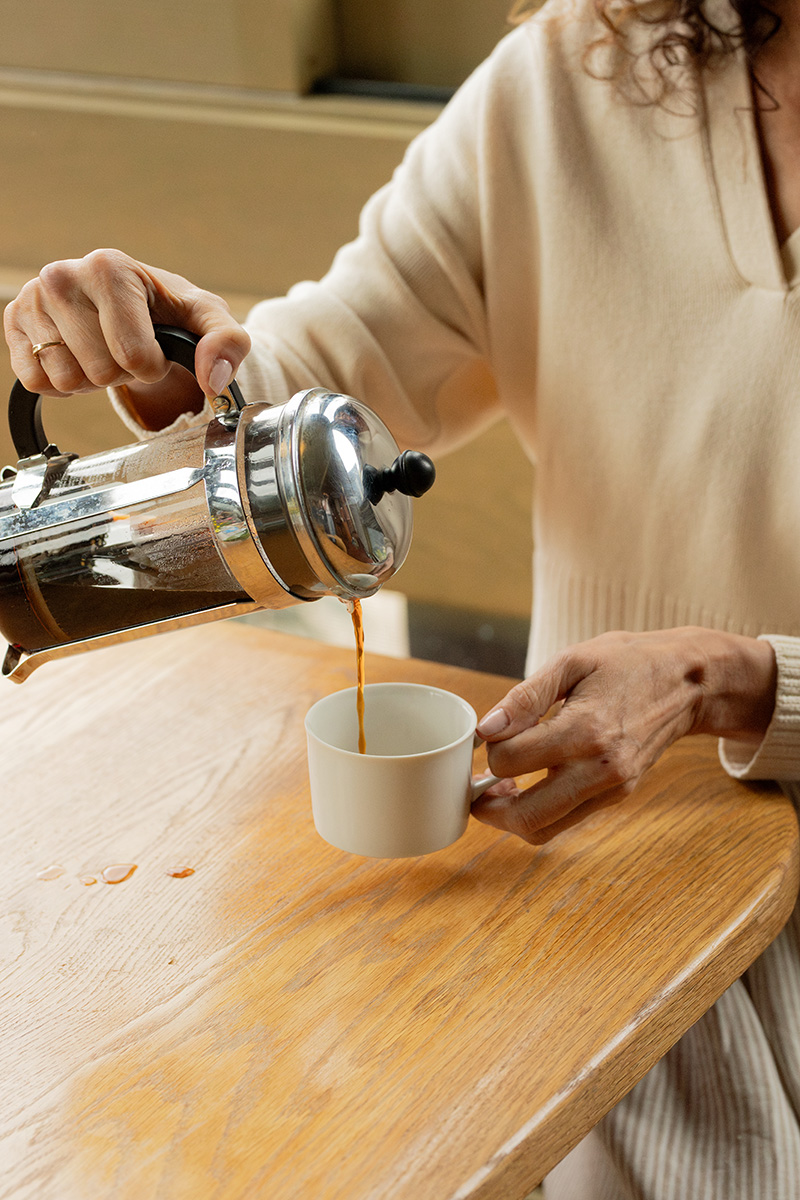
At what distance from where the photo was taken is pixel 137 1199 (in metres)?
0.49

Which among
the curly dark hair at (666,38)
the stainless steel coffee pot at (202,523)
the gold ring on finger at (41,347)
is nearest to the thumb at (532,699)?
the stainless steel coffee pot at (202,523)

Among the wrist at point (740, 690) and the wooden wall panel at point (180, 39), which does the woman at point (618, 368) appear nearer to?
the wrist at point (740, 690)

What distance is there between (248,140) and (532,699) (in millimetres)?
1658

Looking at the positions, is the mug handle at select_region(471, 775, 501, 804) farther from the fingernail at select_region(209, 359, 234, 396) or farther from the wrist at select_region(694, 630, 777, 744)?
the fingernail at select_region(209, 359, 234, 396)

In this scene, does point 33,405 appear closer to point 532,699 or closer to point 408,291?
point 532,699

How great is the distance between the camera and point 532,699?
29.0 inches

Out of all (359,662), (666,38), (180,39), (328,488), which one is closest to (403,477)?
(328,488)

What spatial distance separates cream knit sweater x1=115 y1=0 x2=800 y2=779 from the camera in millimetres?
1008

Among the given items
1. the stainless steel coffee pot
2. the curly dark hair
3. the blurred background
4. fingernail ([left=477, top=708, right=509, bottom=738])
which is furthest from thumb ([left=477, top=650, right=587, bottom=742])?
the blurred background

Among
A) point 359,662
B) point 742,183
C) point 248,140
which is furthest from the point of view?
point 248,140

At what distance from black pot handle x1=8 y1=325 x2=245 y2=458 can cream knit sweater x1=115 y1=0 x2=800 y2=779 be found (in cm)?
25

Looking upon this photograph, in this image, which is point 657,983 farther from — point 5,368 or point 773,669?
point 5,368

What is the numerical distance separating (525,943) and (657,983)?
0.26 ft

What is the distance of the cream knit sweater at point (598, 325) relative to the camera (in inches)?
39.7
